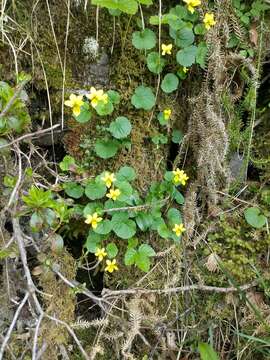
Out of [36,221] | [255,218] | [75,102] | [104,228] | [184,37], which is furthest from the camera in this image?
[255,218]

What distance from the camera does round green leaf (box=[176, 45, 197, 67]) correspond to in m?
2.13

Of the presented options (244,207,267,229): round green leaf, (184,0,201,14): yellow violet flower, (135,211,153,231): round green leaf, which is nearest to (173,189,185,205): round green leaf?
(135,211,153,231): round green leaf

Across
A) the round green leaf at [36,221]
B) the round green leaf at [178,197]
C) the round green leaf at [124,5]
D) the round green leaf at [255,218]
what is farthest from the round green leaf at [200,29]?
the round green leaf at [36,221]

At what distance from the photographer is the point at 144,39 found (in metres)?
2.09

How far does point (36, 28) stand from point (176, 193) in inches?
36.6

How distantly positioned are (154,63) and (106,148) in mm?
420

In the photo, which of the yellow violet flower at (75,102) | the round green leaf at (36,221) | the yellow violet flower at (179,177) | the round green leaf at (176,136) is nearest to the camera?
the round green leaf at (36,221)

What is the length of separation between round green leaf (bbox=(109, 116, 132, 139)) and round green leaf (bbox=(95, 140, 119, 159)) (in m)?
0.04

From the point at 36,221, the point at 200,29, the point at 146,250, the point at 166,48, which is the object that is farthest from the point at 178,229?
the point at 200,29

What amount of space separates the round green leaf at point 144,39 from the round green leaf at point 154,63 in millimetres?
49

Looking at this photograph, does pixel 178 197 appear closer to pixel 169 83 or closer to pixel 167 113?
pixel 167 113

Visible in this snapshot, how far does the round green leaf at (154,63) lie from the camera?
2.13m

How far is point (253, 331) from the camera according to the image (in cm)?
209

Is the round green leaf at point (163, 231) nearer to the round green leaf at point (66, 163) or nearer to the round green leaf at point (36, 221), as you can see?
the round green leaf at point (66, 163)
